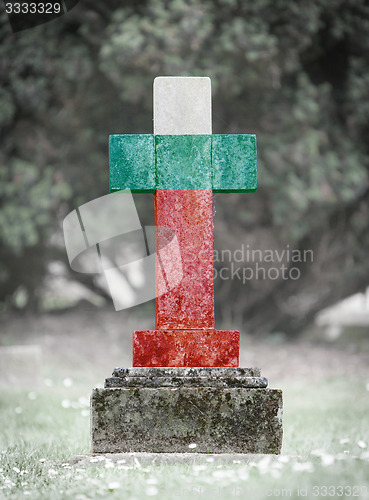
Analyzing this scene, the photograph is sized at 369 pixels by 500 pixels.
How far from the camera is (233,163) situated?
394 centimetres

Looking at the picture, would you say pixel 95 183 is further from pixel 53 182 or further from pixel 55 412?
pixel 55 412

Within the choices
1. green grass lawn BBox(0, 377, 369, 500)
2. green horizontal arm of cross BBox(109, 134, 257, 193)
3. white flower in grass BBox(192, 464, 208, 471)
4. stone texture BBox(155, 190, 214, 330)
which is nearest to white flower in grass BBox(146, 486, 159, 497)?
green grass lawn BBox(0, 377, 369, 500)

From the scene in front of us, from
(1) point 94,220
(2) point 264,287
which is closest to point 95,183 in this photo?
(1) point 94,220

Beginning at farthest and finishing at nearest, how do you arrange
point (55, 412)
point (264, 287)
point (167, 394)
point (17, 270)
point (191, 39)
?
point (264, 287), point (17, 270), point (191, 39), point (55, 412), point (167, 394)

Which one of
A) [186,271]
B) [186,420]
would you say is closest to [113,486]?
[186,420]

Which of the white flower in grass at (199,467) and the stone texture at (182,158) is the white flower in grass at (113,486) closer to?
the white flower in grass at (199,467)

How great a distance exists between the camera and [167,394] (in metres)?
3.46

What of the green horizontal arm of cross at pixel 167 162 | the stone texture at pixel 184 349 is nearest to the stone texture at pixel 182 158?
the green horizontal arm of cross at pixel 167 162

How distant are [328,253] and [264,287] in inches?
51.0

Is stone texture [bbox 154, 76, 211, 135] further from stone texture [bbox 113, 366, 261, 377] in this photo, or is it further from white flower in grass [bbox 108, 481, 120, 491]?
white flower in grass [bbox 108, 481, 120, 491]

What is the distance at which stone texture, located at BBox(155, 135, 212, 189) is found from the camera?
3.87 metres

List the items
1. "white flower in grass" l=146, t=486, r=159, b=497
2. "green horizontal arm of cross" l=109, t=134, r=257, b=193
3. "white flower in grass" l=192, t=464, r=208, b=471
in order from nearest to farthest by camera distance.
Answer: "white flower in grass" l=146, t=486, r=159, b=497 → "white flower in grass" l=192, t=464, r=208, b=471 → "green horizontal arm of cross" l=109, t=134, r=257, b=193

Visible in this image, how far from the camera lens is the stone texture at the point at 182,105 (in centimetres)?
388

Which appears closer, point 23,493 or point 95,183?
point 23,493
